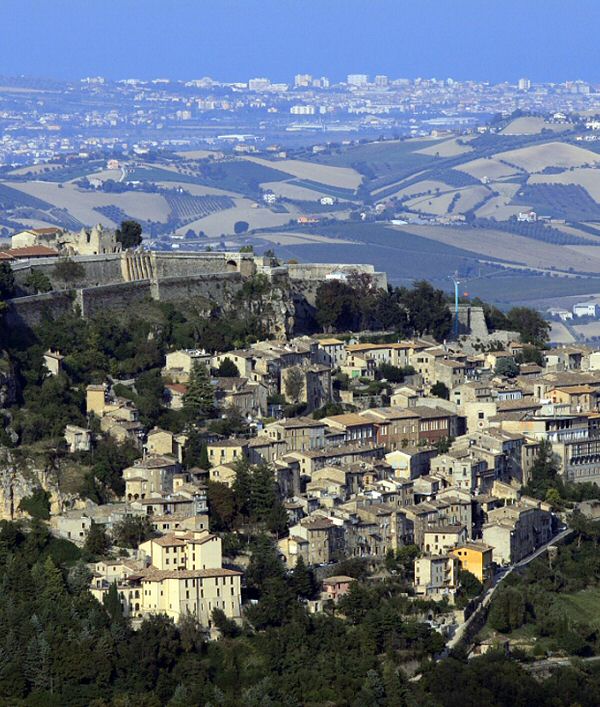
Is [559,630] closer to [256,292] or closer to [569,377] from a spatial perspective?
[569,377]

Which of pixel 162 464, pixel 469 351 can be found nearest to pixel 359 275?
pixel 469 351

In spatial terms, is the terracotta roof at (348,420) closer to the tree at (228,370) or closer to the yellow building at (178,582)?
the tree at (228,370)

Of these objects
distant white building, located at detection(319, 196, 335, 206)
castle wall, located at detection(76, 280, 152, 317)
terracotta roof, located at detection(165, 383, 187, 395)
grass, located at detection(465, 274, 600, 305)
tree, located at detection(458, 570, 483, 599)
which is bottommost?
tree, located at detection(458, 570, 483, 599)

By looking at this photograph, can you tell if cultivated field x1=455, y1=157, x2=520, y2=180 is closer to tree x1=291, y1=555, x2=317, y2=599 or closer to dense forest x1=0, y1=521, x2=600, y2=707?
tree x1=291, y1=555, x2=317, y2=599

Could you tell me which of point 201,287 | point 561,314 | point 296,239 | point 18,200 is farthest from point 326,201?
point 201,287

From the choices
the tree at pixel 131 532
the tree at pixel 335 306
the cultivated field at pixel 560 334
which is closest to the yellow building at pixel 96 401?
the tree at pixel 131 532

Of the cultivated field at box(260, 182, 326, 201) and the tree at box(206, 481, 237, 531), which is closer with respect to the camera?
the tree at box(206, 481, 237, 531)

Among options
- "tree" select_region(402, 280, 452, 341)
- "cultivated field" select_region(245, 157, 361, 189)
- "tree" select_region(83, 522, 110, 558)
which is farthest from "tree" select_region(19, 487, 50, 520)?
"cultivated field" select_region(245, 157, 361, 189)
